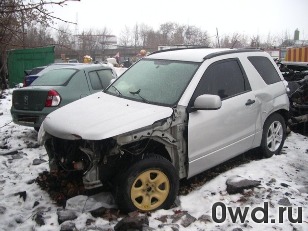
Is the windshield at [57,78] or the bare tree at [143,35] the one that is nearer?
the windshield at [57,78]

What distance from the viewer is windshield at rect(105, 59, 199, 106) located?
4.16m

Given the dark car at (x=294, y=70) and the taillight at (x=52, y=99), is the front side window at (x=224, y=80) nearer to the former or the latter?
the taillight at (x=52, y=99)

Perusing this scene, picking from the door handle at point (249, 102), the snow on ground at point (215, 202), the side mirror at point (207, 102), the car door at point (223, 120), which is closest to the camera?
the snow on ground at point (215, 202)

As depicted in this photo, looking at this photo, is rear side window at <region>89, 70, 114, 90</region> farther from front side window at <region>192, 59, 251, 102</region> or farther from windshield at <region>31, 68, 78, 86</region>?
front side window at <region>192, 59, 251, 102</region>

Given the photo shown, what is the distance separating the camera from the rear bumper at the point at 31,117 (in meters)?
6.31

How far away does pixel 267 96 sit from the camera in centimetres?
512

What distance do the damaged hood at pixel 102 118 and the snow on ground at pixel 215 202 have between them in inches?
37.1

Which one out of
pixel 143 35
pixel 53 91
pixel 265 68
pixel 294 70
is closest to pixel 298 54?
pixel 294 70

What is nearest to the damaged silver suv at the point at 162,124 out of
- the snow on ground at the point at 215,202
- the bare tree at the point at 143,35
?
the snow on ground at the point at 215,202

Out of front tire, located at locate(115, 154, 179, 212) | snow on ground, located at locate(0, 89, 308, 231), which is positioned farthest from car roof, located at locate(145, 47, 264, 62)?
snow on ground, located at locate(0, 89, 308, 231)

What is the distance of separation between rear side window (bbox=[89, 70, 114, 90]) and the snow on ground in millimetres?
2229

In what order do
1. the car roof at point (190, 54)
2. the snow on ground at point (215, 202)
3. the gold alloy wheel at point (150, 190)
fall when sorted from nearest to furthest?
the snow on ground at point (215, 202) → the gold alloy wheel at point (150, 190) → the car roof at point (190, 54)

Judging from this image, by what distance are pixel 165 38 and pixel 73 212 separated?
6400 centimetres

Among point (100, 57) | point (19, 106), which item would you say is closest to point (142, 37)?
point (100, 57)
